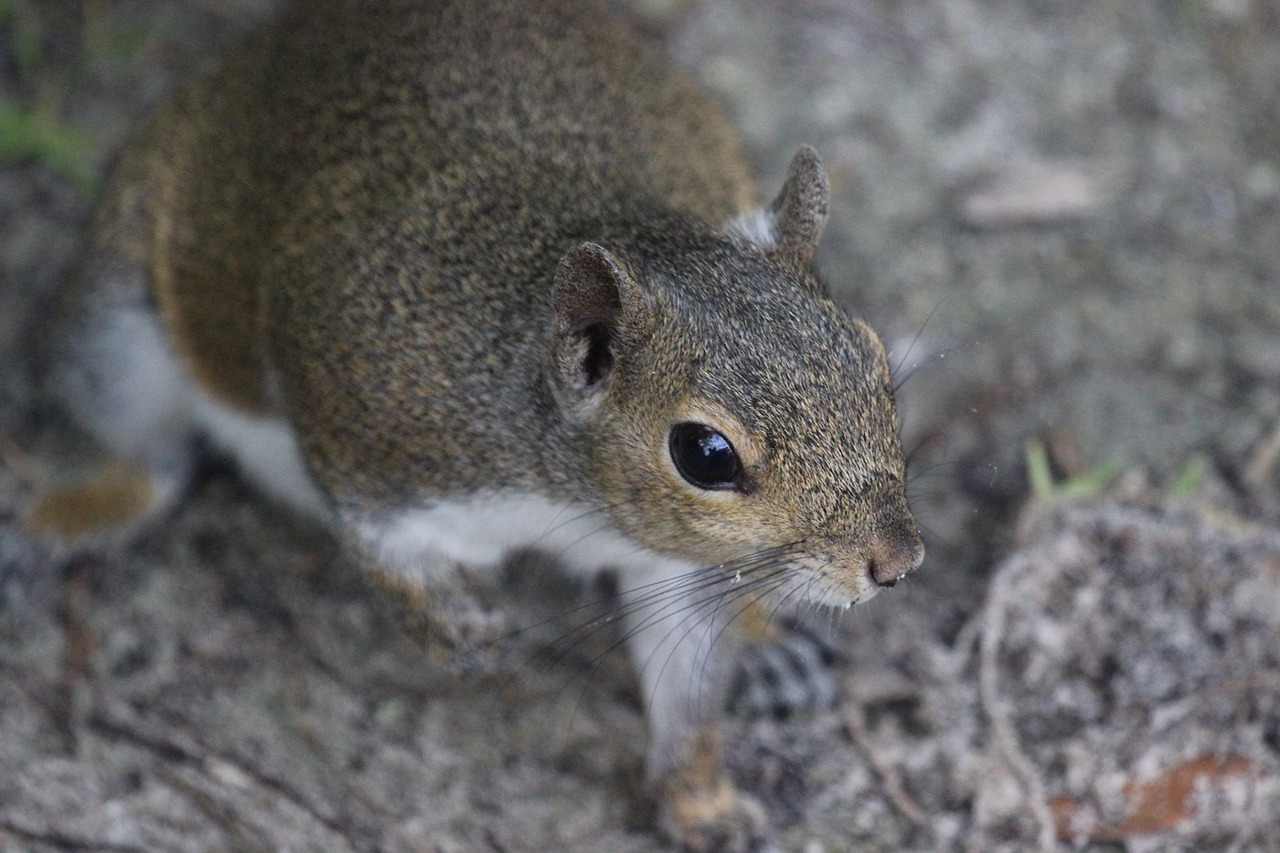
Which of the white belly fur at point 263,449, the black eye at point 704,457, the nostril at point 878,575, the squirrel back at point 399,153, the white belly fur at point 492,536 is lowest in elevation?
the nostril at point 878,575

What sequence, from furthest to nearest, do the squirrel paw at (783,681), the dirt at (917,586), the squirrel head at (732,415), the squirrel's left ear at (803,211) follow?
the squirrel paw at (783,681)
the dirt at (917,586)
the squirrel's left ear at (803,211)
the squirrel head at (732,415)

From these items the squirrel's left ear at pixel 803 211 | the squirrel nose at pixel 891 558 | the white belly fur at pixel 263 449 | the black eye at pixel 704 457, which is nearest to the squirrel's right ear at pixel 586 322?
the black eye at pixel 704 457

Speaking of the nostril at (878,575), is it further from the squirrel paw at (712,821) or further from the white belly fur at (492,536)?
the squirrel paw at (712,821)

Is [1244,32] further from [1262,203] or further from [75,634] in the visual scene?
[75,634]

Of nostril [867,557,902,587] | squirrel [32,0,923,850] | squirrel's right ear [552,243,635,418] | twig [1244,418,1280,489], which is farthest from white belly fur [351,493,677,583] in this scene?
Result: twig [1244,418,1280,489]

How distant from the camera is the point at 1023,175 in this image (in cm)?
446

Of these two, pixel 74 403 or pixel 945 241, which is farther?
pixel 945 241

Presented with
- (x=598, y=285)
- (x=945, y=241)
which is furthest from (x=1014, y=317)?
(x=598, y=285)

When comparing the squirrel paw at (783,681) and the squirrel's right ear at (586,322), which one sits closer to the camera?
the squirrel's right ear at (586,322)

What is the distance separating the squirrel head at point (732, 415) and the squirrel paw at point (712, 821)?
773mm

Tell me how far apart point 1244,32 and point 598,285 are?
3.23 m

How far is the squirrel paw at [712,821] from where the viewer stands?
3182 millimetres

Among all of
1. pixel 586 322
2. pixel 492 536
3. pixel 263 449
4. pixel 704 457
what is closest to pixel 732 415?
pixel 704 457

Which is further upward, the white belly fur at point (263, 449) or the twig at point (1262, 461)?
the twig at point (1262, 461)
